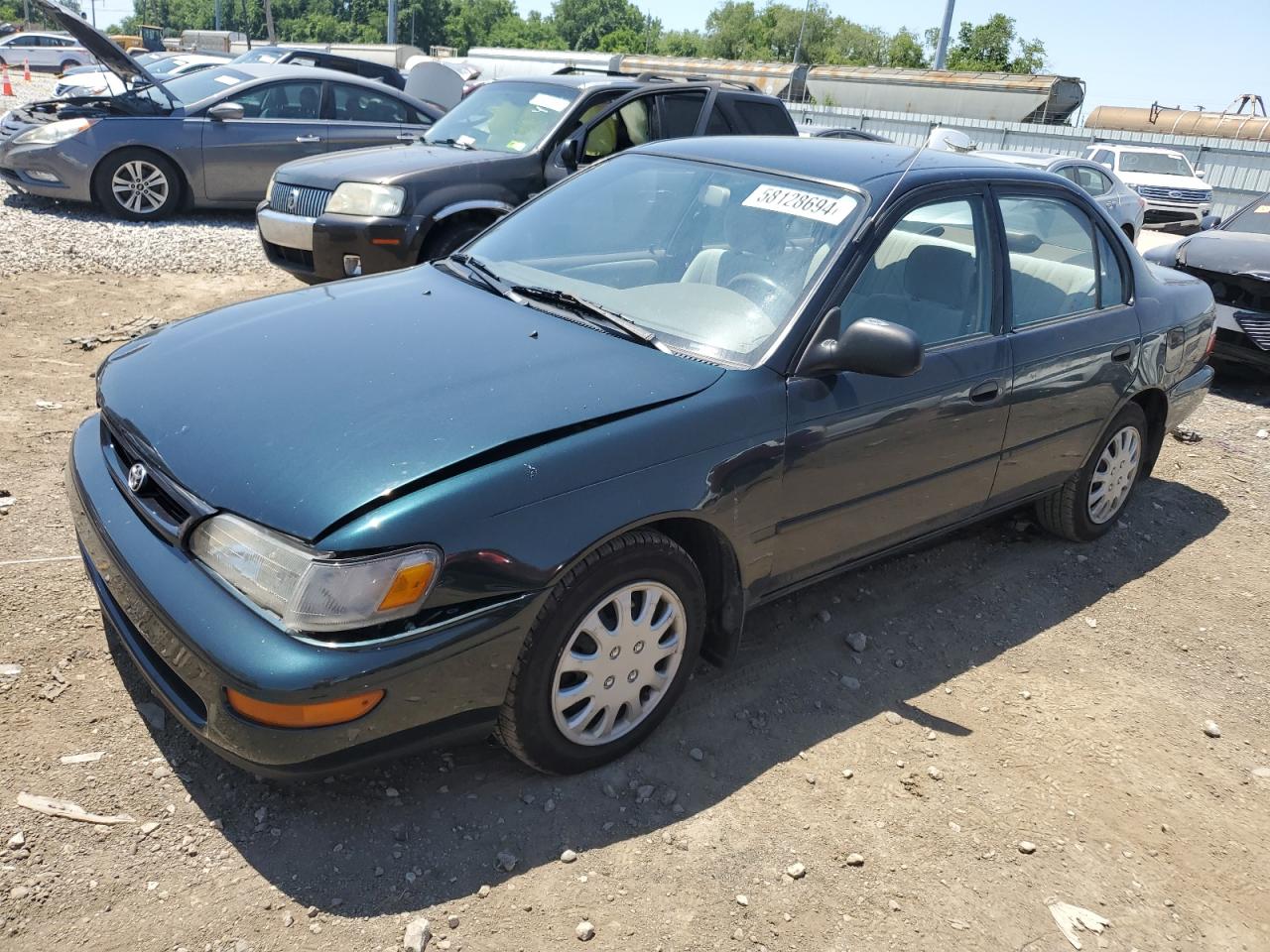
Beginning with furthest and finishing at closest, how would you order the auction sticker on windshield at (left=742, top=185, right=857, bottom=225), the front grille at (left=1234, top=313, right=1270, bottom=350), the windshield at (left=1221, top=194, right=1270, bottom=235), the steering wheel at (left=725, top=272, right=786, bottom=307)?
1. the windshield at (left=1221, top=194, right=1270, bottom=235)
2. the front grille at (left=1234, top=313, right=1270, bottom=350)
3. the auction sticker on windshield at (left=742, top=185, right=857, bottom=225)
4. the steering wheel at (left=725, top=272, right=786, bottom=307)

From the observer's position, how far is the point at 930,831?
2961 mm

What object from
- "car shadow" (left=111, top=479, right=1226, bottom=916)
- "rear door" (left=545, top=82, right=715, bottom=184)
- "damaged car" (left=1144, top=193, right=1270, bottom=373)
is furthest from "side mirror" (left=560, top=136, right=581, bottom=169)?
"damaged car" (left=1144, top=193, right=1270, bottom=373)

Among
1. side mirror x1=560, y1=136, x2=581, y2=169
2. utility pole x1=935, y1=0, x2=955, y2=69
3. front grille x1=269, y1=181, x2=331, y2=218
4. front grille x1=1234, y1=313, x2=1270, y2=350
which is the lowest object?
front grille x1=1234, y1=313, x2=1270, y2=350

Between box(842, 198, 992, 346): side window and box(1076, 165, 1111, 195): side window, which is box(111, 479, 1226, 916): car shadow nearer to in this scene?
box(842, 198, 992, 346): side window

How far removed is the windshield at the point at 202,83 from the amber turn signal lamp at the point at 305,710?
31.7 ft

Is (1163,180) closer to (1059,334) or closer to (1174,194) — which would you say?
(1174,194)

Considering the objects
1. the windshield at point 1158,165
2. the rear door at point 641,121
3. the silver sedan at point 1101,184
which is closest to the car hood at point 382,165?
the rear door at point 641,121

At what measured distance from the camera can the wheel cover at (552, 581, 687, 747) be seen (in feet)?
9.19

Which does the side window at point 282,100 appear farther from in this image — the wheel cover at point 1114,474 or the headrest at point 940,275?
the wheel cover at point 1114,474

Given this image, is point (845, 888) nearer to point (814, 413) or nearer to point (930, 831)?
point (930, 831)

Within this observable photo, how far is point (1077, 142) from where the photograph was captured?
76.2 feet

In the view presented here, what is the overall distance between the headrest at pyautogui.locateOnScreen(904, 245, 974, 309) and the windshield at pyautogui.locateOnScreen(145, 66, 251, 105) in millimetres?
9081

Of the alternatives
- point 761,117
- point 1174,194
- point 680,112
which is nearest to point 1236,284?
point 761,117

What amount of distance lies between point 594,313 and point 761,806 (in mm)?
1598
